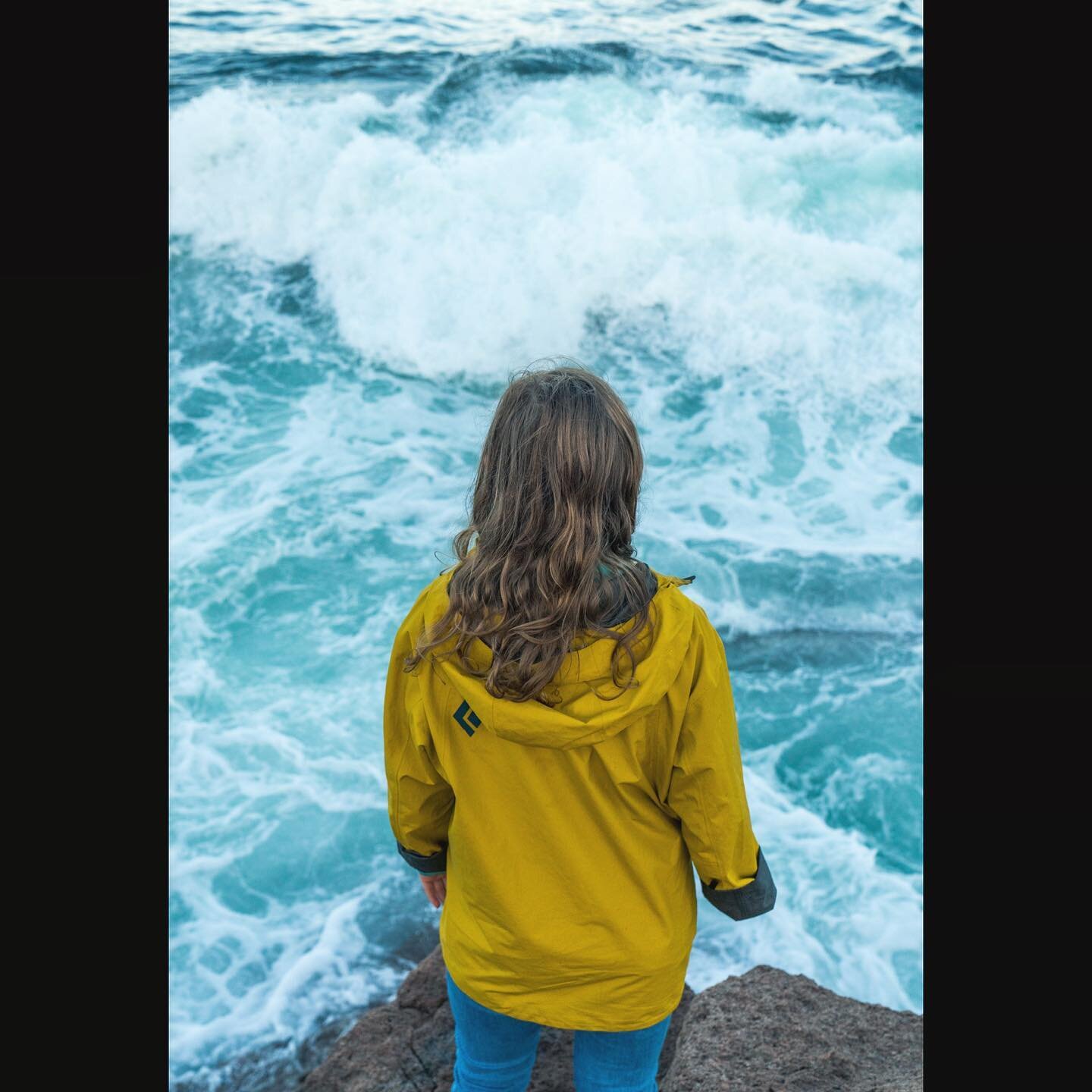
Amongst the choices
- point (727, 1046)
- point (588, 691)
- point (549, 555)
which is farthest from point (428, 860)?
point (727, 1046)

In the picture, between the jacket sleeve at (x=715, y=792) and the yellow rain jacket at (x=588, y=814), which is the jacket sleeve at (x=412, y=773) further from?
the jacket sleeve at (x=715, y=792)

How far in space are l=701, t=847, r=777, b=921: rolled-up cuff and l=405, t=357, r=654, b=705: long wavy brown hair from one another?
442 millimetres

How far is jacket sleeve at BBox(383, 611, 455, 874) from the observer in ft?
5.24

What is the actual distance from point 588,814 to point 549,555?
42 centimetres

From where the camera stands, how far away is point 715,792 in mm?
1531

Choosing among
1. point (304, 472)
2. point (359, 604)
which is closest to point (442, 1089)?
point (359, 604)

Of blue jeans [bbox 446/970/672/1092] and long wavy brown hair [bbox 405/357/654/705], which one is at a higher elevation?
long wavy brown hair [bbox 405/357/654/705]

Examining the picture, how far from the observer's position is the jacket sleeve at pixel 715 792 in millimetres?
1498

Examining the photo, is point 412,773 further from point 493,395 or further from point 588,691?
point 493,395

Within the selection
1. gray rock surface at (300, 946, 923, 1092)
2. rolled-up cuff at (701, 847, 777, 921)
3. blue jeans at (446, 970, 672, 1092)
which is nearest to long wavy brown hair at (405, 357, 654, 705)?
rolled-up cuff at (701, 847, 777, 921)

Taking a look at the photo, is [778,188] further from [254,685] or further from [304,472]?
[254,685]

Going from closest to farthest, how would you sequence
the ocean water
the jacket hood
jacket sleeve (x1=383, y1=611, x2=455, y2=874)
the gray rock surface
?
the jacket hood → jacket sleeve (x1=383, y1=611, x2=455, y2=874) → the gray rock surface → the ocean water

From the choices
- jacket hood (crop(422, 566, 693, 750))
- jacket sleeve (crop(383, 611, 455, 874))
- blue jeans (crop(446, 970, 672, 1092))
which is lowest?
blue jeans (crop(446, 970, 672, 1092))

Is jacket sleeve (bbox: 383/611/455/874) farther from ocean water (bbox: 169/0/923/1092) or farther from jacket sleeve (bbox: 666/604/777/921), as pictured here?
ocean water (bbox: 169/0/923/1092)
